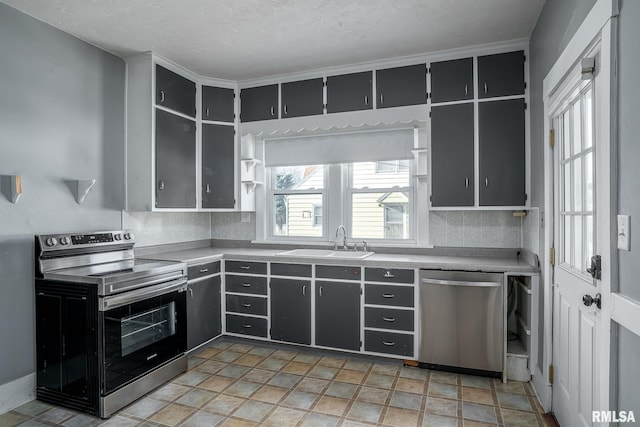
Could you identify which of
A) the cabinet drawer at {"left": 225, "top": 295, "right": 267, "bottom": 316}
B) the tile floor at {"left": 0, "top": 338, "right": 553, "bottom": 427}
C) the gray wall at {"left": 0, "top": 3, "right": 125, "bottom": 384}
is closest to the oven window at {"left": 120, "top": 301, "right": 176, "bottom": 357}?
the tile floor at {"left": 0, "top": 338, "right": 553, "bottom": 427}

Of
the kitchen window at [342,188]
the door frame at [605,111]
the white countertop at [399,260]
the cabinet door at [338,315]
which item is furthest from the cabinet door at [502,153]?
the cabinet door at [338,315]

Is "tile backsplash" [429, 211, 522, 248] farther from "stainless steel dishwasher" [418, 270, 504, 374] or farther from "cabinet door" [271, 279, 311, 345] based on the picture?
"cabinet door" [271, 279, 311, 345]

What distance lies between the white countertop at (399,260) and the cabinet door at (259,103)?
146 centimetres

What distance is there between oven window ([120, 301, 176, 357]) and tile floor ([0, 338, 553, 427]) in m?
0.39

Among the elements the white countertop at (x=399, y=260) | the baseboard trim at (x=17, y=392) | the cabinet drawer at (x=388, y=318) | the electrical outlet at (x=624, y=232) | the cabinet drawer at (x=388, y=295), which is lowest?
the baseboard trim at (x=17, y=392)

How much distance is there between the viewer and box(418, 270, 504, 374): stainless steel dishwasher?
9.76 ft

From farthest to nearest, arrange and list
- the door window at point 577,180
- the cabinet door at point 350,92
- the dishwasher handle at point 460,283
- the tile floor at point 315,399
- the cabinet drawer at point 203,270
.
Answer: the cabinet door at point 350,92, the cabinet drawer at point 203,270, the dishwasher handle at point 460,283, the tile floor at point 315,399, the door window at point 577,180

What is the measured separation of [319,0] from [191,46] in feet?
4.32

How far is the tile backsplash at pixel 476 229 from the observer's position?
3.48 meters

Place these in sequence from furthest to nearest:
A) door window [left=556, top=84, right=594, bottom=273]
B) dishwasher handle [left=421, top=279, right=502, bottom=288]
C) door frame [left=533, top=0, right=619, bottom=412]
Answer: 1. dishwasher handle [left=421, top=279, right=502, bottom=288]
2. door window [left=556, top=84, right=594, bottom=273]
3. door frame [left=533, top=0, right=619, bottom=412]

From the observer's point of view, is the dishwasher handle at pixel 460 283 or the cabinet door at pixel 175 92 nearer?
the dishwasher handle at pixel 460 283

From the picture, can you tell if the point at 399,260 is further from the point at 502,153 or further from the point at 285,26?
the point at 285,26

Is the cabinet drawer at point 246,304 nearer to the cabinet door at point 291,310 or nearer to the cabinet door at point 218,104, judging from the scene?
the cabinet door at point 291,310

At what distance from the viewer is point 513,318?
11.4 ft
